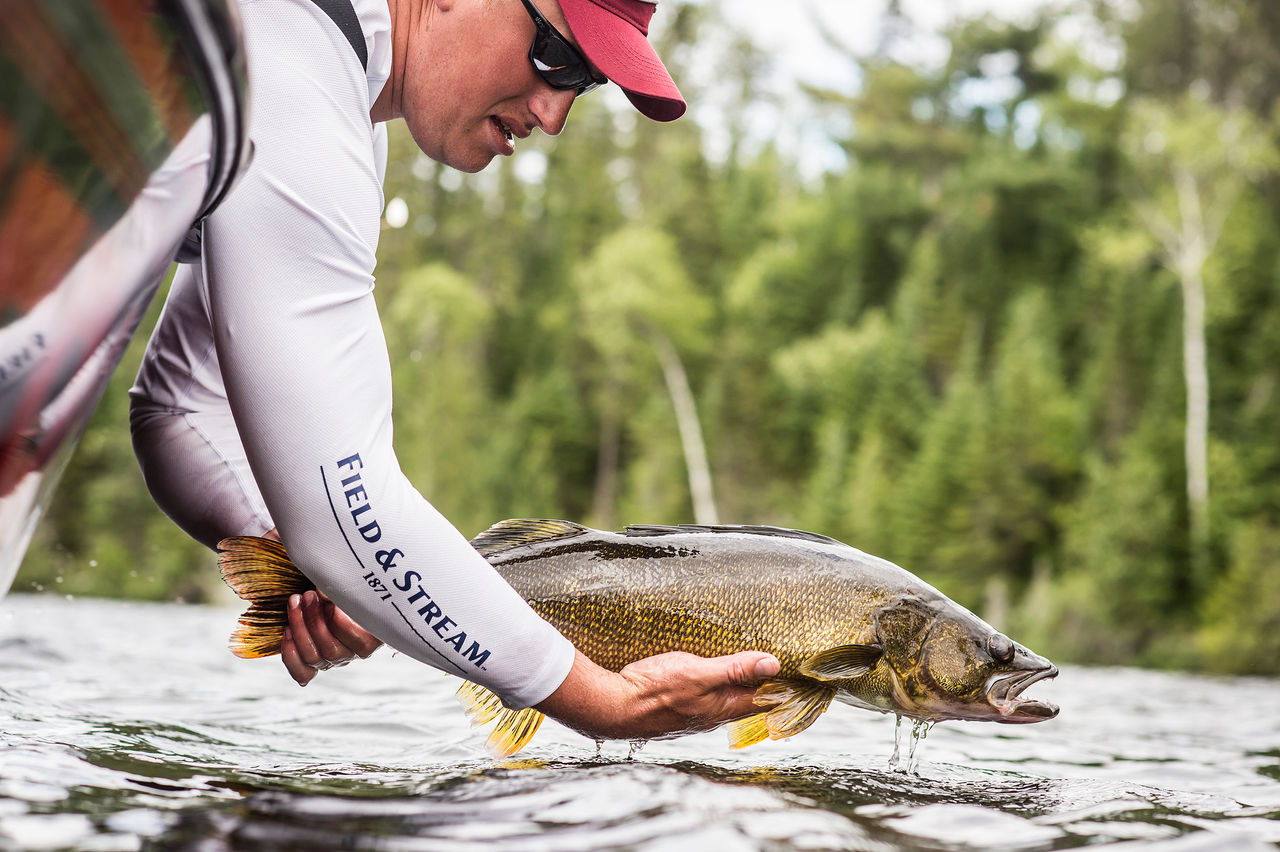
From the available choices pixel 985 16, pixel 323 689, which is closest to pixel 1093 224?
pixel 985 16

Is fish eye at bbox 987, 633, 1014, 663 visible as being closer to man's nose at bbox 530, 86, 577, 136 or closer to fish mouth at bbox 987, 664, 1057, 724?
fish mouth at bbox 987, 664, 1057, 724

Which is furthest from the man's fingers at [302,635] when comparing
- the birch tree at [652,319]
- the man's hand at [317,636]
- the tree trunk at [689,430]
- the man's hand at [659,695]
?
the tree trunk at [689,430]

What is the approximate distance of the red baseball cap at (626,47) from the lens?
3.12 metres

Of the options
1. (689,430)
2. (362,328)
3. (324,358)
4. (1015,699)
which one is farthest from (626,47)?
(689,430)

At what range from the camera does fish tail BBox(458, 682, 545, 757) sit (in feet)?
10.9

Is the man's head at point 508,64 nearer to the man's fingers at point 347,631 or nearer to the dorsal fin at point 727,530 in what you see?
the dorsal fin at point 727,530

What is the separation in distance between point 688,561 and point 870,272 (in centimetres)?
4575

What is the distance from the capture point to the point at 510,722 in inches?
131

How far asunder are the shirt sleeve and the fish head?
1.27 m

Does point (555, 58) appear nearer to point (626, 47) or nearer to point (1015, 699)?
point (626, 47)

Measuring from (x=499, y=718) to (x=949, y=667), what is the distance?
49.7 inches

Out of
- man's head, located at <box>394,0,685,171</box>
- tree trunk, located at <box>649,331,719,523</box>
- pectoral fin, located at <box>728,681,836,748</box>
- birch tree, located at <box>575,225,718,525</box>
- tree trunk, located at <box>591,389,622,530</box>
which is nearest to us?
man's head, located at <box>394,0,685,171</box>

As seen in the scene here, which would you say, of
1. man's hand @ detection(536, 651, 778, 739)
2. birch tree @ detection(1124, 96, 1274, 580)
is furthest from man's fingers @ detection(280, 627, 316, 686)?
birch tree @ detection(1124, 96, 1274, 580)

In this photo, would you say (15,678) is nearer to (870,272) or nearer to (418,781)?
(418,781)
